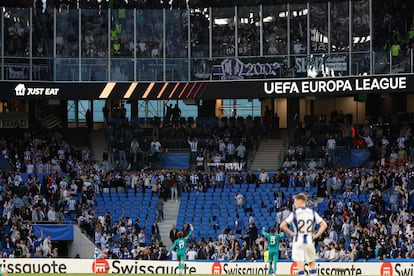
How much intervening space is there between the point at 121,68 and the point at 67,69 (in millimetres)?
2420

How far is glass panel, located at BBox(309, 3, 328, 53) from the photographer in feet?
159

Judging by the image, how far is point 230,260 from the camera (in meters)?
39.6

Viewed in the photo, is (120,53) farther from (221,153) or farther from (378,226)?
(378,226)

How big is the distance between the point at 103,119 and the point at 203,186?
8997 millimetres

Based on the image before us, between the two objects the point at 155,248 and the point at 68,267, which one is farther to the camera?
the point at 155,248

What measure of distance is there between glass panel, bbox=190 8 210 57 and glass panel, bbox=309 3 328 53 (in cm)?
475

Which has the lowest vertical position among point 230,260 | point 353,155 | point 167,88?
point 230,260

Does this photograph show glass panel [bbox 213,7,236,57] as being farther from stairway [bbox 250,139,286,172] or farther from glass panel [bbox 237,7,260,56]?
stairway [bbox 250,139,286,172]

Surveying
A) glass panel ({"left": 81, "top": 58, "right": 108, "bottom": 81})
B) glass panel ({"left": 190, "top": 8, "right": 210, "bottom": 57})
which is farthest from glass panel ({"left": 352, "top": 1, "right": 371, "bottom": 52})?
glass panel ({"left": 81, "top": 58, "right": 108, "bottom": 81})

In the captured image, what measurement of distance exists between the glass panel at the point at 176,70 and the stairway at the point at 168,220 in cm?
584

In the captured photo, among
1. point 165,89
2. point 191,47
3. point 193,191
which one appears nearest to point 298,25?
point 191,47

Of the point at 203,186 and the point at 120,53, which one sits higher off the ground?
the point at 120,53

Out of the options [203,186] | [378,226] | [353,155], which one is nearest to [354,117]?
[353,155]

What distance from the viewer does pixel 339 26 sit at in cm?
4847
